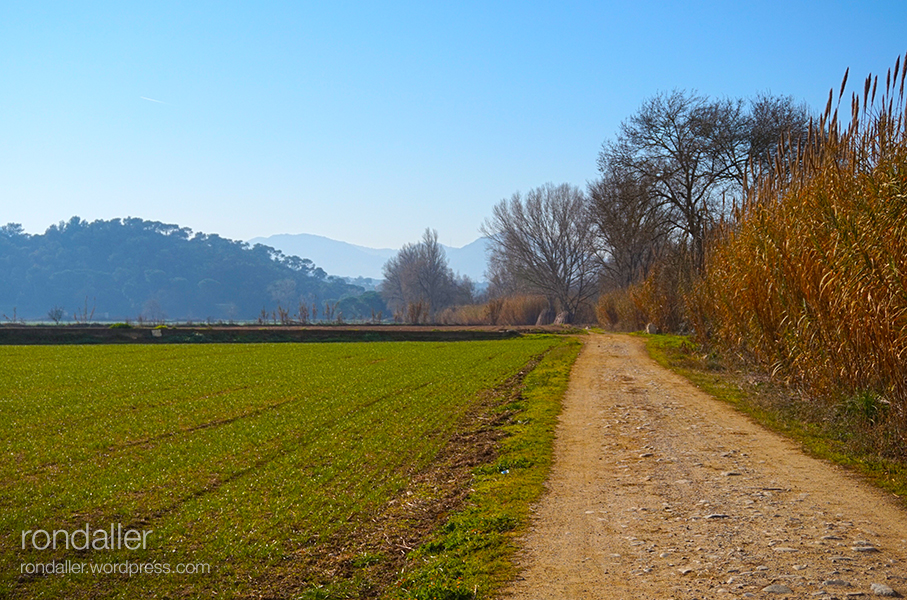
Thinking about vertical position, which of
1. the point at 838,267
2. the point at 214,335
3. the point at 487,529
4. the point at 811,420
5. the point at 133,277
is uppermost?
the point at 133,277

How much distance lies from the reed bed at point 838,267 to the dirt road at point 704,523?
1098 mm

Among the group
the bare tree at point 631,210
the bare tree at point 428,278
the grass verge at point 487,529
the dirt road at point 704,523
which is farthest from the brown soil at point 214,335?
the bare tree at point 428,278

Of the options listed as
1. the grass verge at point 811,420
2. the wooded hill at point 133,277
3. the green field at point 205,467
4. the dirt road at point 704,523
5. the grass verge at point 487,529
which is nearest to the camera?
the dirt road at point 704,523

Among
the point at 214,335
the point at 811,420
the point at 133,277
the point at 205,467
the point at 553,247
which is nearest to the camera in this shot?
the point at 205,467

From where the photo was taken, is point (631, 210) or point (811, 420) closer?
point (811, 420)

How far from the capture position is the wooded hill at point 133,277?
100625mm

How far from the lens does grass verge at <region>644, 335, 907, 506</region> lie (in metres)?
5.96

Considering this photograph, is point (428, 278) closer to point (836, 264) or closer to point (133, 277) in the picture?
point (133, 277)

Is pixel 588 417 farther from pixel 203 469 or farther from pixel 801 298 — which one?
pixel 203 469

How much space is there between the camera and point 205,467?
6.43m

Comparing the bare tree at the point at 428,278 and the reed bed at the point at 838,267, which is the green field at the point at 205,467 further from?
the bare tree at the point at 428,278

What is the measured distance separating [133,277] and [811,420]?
10930 cm

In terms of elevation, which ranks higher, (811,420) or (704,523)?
(811,420)

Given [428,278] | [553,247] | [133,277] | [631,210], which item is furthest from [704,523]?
[133,277]
